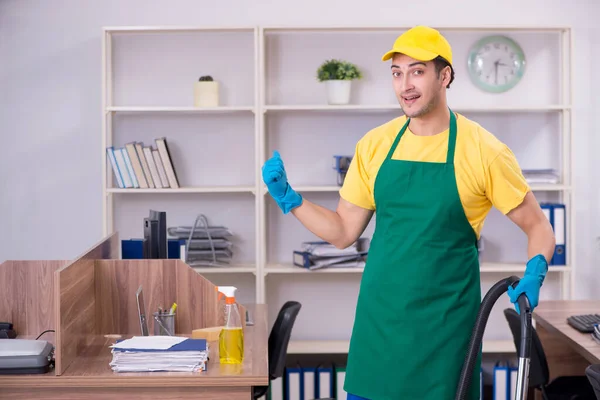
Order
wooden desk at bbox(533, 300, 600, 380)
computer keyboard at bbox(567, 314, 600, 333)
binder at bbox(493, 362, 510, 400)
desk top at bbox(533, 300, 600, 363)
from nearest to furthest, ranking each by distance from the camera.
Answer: desk top at bbox(533, 300, 600, 363) < computer keyboard at bbox(567, 314, 600, 333) < wooden desk at bbox(533, 300, 600, 380) < binder at bbox(493, 362, 510, 400)

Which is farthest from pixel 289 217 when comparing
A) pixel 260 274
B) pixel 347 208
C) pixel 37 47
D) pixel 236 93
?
pixel 347 208

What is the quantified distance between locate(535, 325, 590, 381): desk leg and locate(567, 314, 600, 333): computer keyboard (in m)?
0.38

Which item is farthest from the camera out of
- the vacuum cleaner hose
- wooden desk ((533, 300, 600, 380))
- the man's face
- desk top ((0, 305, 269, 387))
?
wooden desk ((533, 300, 600, 380))

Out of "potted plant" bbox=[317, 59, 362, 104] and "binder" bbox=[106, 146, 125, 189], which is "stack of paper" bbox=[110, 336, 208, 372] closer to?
"binder" bbox=[106, 146, 125, 189]

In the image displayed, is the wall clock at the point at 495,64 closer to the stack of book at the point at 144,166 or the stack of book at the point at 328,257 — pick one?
the stack of book at the point at 328,257

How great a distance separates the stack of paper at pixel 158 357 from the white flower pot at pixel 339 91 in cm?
216

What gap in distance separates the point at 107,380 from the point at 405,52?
123 cm

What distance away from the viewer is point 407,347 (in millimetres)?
2176

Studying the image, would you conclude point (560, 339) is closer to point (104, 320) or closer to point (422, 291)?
point (422, 291)

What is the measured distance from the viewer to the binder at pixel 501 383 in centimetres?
439

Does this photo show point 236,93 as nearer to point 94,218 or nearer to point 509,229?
point 94,218

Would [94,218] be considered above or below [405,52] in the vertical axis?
below

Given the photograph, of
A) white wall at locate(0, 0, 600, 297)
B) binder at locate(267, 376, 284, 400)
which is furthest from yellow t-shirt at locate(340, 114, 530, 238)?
white wall at locate(0, 0, 600, 297)

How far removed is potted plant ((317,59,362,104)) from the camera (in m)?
4.29
